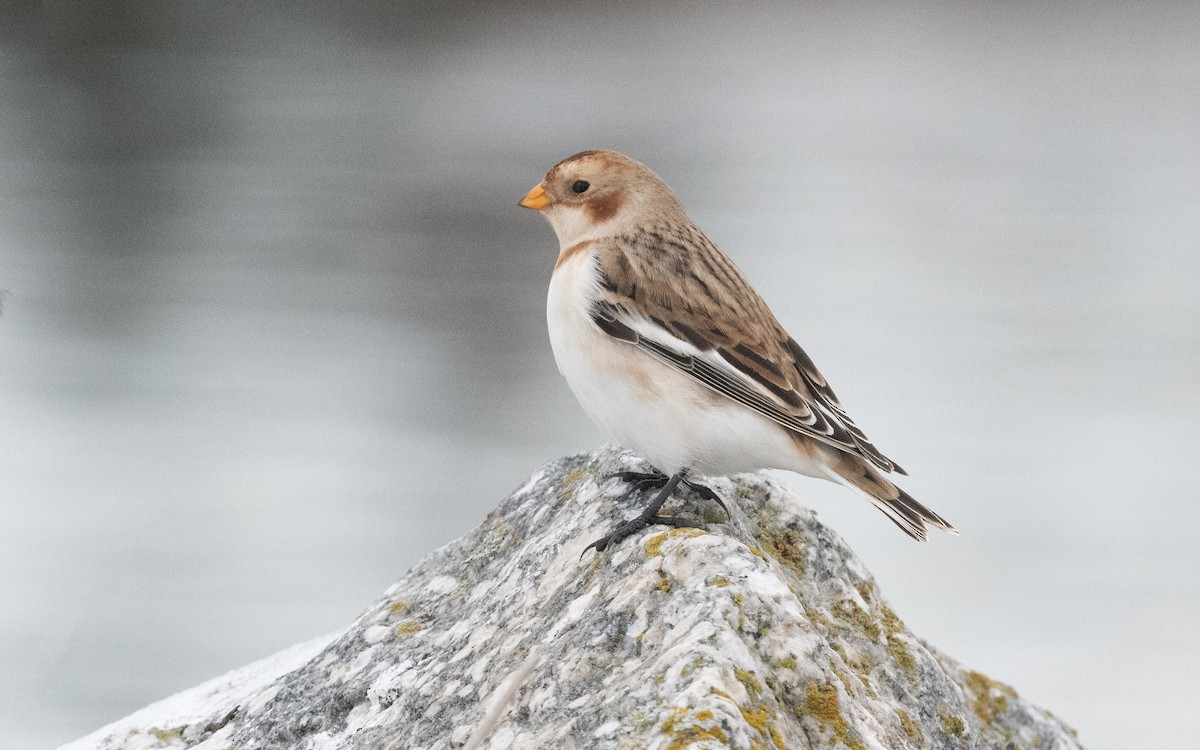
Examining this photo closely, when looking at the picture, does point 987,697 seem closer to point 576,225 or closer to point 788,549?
point 788,549

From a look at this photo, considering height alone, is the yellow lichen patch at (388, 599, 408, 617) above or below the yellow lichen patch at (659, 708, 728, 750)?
above

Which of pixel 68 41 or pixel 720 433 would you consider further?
pixel 68 41

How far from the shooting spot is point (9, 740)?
6598mm

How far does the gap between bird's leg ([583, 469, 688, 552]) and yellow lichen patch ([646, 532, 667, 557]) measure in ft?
Result: 0.45

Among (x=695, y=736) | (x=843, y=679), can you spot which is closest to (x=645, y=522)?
(x=843, y=679)

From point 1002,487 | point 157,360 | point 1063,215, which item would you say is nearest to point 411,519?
point 157,360

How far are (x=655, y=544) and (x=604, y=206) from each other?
5.96ft

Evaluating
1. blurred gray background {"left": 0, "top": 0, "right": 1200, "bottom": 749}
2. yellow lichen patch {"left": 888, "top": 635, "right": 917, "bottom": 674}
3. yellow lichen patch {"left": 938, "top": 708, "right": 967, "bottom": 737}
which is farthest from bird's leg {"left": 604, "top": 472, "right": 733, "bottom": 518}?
blurred gray background {"left": 0, "top": 0, "right": 1200, "bottom": 749}

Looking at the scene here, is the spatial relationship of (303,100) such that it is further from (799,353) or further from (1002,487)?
(799,353)

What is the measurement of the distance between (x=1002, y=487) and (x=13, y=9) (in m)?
9.75

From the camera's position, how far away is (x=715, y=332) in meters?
4.14

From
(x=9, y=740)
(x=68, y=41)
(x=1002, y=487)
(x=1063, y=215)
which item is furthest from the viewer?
(x=68, y=41)

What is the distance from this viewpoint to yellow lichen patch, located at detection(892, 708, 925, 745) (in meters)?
3.18

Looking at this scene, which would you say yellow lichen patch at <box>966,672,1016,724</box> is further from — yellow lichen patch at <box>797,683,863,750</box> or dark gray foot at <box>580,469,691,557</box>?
yellow lichen patch at <box>797,683,863,750</box>
